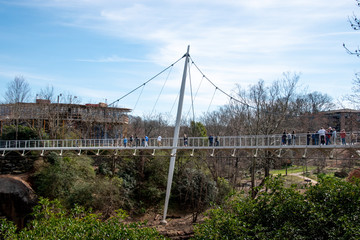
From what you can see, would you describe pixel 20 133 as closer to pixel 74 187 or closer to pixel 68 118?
pixel 68 118

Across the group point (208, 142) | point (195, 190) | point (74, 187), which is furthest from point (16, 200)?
point (208, 142)

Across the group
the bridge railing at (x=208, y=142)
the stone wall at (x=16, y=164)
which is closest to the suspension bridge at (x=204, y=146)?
the bridge railing at (x=208, y=142)

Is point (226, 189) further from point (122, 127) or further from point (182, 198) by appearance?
point (122, 127)

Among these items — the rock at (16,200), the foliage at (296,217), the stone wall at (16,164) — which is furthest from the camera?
the stone wall at (16,164)

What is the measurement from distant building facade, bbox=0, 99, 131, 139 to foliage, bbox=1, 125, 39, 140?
0.58m

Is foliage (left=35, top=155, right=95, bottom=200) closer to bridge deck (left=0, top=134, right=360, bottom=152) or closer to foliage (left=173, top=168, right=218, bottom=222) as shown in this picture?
bridge deck (left=0, top=134, right=360, bottom=152)

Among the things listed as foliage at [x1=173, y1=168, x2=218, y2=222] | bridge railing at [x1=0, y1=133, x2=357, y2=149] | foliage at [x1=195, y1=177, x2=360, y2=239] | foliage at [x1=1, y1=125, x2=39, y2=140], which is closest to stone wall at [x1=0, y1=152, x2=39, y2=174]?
bridge railing at [x1=0, y1=133, x2=357, y2=149]

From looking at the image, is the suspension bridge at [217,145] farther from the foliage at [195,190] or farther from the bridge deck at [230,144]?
the foliage at [195,190]

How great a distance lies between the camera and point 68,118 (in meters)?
32.9

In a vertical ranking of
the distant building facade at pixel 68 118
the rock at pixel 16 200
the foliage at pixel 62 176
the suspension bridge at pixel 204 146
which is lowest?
the rock at pixel 16 200

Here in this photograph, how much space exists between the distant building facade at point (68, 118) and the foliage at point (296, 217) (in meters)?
21.3

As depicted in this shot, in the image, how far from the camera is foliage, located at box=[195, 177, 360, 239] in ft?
34.3

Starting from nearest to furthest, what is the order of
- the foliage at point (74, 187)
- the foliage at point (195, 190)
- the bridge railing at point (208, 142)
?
the bridge railing at point (208, 142)
the foliage at point (74, 187)
the foliage at point (195, 190)

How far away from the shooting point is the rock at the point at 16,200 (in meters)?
24.0
